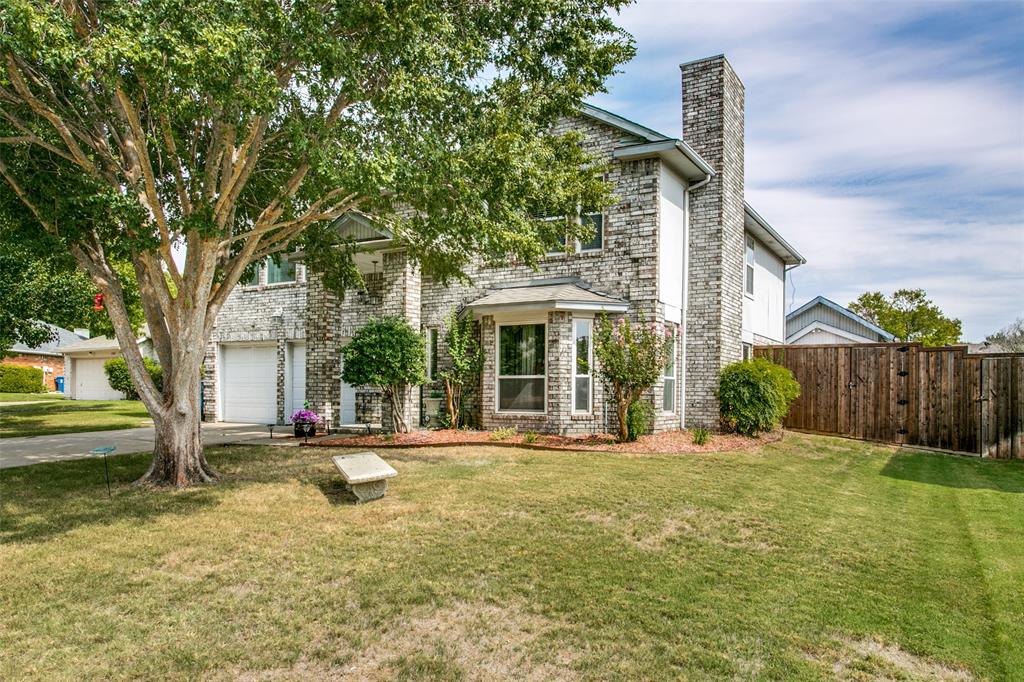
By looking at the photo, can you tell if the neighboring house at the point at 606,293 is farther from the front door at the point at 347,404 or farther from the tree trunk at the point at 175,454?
the tree trunk at the point at 175,454

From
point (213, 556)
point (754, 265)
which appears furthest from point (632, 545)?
point (754, 265)

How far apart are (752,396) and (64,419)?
777 inches

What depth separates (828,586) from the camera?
14.9ft

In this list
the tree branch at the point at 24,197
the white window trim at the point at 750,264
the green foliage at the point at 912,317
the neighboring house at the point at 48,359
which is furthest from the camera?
the green foliage at the point at 912,317

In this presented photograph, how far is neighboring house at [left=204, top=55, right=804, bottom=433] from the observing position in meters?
13.1

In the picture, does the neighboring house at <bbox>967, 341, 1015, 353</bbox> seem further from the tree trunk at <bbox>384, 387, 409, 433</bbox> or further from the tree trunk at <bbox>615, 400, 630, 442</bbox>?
the tree trunk at <bbox>384, 387, 409, 433</bbox>

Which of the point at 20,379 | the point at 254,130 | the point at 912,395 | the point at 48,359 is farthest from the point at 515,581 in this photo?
the point at 48,359

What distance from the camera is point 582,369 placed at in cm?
1306

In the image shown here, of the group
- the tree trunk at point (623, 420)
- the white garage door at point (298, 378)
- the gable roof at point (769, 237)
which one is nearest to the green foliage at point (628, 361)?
the tree trunk at point (623, 420)

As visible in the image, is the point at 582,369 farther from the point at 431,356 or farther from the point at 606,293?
the point at 431,356

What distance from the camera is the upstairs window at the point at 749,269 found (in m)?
16.8

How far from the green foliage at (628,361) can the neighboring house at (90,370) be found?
2833cm

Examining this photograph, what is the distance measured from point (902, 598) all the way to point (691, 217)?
37.4 feet

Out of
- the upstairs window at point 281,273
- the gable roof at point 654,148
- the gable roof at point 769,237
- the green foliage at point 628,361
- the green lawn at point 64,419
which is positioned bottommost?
the green lawn at point 64,419
